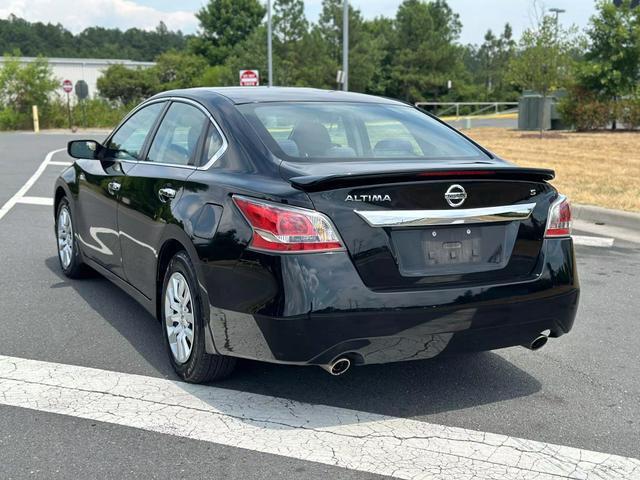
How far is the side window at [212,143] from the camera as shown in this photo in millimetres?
4137

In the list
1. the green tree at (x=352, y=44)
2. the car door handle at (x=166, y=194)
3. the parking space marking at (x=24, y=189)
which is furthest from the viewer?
the green tree at (x=352, y=44)

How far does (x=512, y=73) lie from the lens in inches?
1009

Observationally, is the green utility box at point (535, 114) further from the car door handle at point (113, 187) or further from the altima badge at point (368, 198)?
the altima badge at point (368, 198)

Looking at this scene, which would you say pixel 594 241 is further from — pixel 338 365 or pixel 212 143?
pixel 338 365

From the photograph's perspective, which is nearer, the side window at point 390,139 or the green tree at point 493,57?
the side window at point 390,139

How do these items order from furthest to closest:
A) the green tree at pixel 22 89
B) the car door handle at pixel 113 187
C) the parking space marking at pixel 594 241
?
the green tree at pixel 22 89 → the parking space marking at pixel 594 241 → the car door handle at pixel 113 187

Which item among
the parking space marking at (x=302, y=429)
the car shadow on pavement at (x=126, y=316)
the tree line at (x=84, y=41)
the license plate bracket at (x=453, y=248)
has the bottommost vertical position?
the parking space marking at (x=302, y=429)

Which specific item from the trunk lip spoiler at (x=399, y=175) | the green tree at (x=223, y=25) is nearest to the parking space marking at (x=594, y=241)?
the trunk lip spoiler at (x=399, y=175)

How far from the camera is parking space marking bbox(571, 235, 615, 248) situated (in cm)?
814

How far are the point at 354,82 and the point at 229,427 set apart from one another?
6264 cm

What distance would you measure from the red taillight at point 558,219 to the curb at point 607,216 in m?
5.53

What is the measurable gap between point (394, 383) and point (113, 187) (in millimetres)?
2308

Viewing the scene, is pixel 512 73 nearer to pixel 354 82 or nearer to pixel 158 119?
pixel 158 119

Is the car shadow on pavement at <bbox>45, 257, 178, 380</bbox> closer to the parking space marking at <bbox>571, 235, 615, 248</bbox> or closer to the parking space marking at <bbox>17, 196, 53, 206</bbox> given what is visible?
the parking space marking at <bbox>17, 196, 53, 206</bbox>
